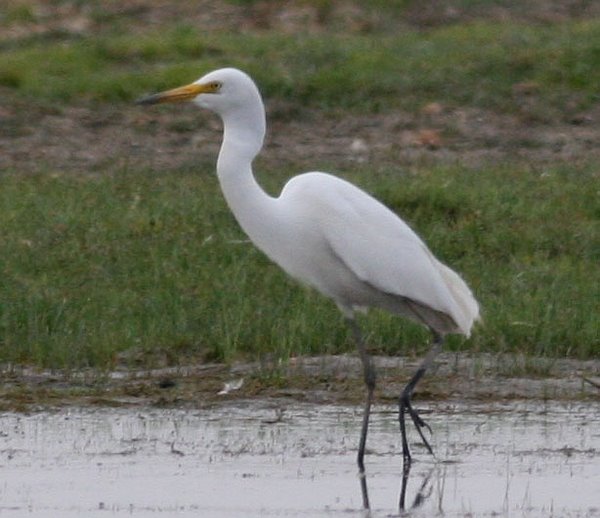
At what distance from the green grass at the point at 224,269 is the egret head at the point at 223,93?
1.50 m

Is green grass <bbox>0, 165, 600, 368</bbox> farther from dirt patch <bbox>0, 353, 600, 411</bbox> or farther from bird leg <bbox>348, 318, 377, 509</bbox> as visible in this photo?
bird leg <bbox>348, 318, 377, 509</bbox>

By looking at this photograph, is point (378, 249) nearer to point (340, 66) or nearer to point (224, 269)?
point (224, 269)

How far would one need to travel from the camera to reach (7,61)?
14.9 m

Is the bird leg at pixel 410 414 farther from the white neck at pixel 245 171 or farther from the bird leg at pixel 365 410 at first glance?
the white neck at pixel 245 171

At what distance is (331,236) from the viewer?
289 inches

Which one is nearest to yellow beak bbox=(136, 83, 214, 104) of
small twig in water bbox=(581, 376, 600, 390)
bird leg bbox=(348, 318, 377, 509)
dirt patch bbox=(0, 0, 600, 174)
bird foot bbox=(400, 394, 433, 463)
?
bird leg bbox=(348, 318, 377, 509)

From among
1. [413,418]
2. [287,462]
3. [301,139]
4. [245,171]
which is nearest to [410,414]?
[413,418]

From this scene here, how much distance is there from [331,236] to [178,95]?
814 mm

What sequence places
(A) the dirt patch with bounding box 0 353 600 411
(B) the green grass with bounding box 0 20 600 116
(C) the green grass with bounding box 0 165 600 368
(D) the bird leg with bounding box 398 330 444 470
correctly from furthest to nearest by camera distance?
(B) the green grass with bounding box 0 20 600 116 → (C) the green grass with bounding box 0 165 600 368 → (A) the dirt patch with bounding box 0 353 600 411 → (D) the bird leg with bounding box 398 330 444 470

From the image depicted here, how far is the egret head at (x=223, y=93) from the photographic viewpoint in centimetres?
726

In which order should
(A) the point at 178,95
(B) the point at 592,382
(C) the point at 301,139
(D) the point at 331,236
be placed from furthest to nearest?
1. (C) the point at 301,139
2. (B) the point at 592,382
3. (D) the point at 331,236
4. (A) the point at 178,95

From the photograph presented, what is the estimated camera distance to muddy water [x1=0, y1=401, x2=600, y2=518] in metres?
6.37

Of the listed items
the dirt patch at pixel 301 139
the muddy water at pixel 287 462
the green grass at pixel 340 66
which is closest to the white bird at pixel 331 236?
the muddy water at pixel 287 462

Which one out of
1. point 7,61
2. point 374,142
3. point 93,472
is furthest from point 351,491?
point 7,61
